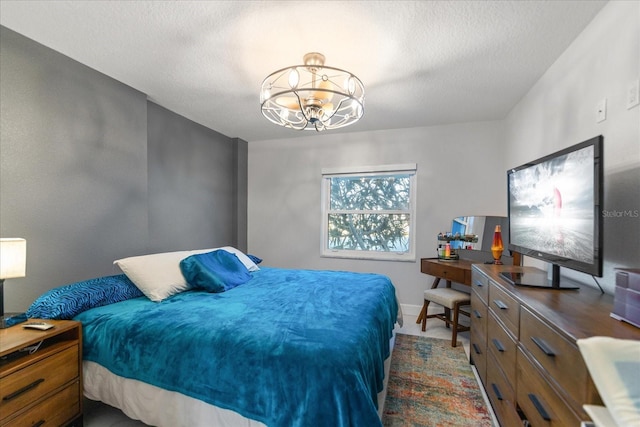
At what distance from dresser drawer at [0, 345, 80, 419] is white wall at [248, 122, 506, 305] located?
2851mm

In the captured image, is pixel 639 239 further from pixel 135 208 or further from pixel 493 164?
pixel 135 208

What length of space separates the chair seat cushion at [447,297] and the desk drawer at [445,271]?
0.17 metres

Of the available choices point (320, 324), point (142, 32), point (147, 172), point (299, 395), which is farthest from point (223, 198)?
point (299, 395)

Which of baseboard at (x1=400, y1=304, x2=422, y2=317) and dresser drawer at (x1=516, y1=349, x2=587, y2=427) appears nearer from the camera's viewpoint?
dresser drawer at (x1=516, y1=349, x2=587, y2=427)

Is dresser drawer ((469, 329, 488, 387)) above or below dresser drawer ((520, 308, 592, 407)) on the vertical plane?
below

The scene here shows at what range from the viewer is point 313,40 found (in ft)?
6.29

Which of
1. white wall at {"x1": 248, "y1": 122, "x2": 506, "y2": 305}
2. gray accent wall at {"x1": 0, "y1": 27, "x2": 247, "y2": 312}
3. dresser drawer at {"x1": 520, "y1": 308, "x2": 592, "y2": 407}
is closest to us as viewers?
dresser drawer at {"x1": 520, "y1": 308, "x2": 592, "y2": 407}

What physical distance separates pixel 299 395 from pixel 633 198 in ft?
6.05

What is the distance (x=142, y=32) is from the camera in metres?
1.86

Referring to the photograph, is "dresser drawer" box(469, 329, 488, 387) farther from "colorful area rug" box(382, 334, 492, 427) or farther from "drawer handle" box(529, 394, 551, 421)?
"drawer handle" box(529, 394, 551, 421)

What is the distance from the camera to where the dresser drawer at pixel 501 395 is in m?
1.46

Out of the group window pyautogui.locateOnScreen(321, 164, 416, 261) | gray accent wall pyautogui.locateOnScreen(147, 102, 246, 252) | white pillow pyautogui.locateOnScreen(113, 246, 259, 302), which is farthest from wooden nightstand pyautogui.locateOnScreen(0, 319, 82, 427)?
window pyautogui.locateOnScreen(321, 164, 416, 261)

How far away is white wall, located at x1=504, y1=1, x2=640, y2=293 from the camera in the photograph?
1368 mm

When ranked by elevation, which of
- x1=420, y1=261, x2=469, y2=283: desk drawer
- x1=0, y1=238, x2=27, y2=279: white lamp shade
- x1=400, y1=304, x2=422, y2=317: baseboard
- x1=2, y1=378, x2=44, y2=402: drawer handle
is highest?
x1=0, y1=238, x2=27, y2=279: white lamp shade
